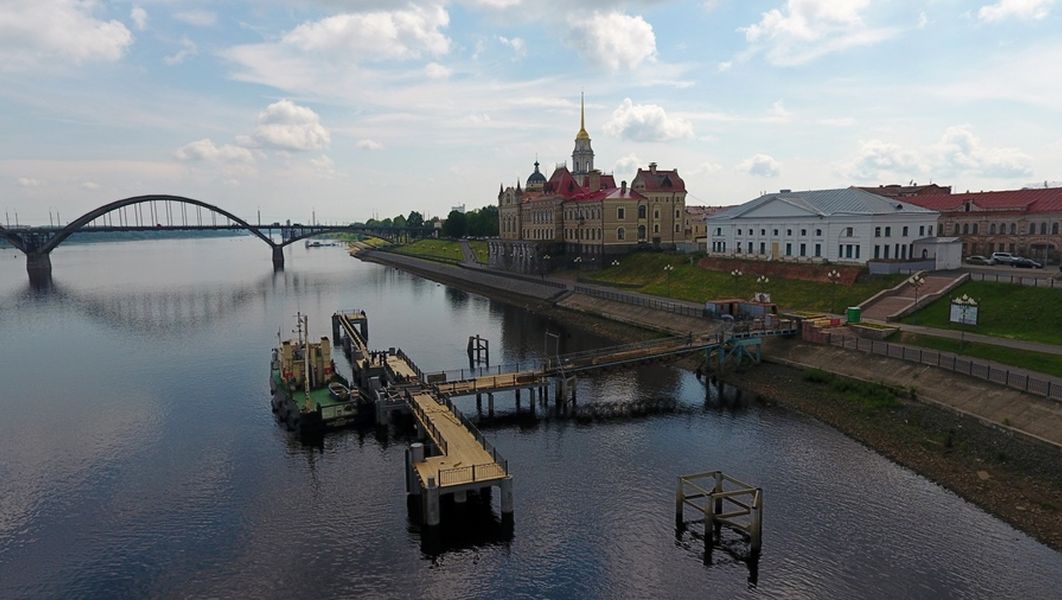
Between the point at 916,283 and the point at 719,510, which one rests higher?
the point at 916,283

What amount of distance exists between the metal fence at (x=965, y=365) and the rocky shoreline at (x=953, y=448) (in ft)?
10.6

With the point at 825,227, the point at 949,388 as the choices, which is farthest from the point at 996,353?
the point at 825,227

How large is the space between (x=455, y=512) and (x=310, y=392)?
19.7 metres

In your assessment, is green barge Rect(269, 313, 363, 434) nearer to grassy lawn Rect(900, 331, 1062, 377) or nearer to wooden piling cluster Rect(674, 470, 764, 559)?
wooden piling cluster Rect(674, 470, 764, 559)

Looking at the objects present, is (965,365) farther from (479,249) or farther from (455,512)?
(479,249)

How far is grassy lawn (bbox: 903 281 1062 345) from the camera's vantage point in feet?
151

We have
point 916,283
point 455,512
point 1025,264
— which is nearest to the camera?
point 455,512

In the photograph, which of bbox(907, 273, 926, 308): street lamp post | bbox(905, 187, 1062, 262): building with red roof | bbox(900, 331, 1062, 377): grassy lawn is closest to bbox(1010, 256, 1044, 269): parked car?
bbox(905, 187, 1062, 262): building with red roof

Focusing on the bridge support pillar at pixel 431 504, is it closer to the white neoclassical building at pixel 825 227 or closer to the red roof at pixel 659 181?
the white neoclassical building at pixel 825 227

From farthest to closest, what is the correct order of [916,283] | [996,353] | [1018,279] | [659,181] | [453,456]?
[659,181] → [1018,279] → [916,283] → [996,353] → [453,456]

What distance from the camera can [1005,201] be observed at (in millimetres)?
75438

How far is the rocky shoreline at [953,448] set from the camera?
94.2 feet

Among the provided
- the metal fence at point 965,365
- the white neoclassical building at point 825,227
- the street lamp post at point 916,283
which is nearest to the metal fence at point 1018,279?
the street lamp post at point 916,283

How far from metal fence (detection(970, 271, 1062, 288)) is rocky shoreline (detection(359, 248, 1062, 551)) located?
69.2 ft
